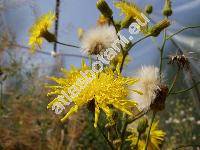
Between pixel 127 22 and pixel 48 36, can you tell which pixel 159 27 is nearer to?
pixel 127 22

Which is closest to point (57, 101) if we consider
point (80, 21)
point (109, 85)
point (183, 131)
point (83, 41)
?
point (109, 85)

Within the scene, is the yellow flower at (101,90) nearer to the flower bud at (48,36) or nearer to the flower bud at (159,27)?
the flower bud at (159,27)

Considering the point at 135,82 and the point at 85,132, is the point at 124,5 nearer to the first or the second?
the point at 135,82

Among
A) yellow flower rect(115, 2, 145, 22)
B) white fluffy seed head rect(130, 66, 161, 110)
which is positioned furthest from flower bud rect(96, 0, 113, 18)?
white fluffy seed head rect(130, 66, 161, 110)

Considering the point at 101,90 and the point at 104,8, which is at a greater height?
the point at 104,8

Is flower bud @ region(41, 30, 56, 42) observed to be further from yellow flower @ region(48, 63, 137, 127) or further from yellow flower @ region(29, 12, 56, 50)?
yellow flower @ region(48, 63, 137, 127)

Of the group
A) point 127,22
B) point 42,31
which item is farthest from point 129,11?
point 42,31
